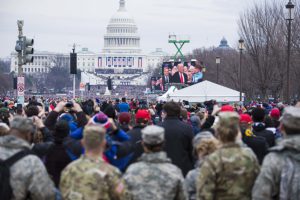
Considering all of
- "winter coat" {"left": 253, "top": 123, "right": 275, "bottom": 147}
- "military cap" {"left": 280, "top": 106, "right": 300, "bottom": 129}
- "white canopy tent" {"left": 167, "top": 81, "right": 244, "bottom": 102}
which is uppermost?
"military cap" {"left": 280, "top": 106, "right": 300, "bottom": 129}

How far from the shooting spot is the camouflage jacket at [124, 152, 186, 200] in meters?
8.23

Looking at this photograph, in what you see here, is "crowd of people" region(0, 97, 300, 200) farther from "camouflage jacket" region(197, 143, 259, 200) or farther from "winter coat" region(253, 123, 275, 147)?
"winter coat" region(253, 123, 275, 147)

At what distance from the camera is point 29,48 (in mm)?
24469

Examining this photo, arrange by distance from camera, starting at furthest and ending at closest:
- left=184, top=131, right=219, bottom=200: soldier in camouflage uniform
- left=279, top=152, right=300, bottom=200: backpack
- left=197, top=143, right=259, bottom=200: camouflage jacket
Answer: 1. left=184, top=131, right=219, bottom=200: soldier in camouflage uniform
2. left=197, top=143, right=259, bottom=200: camouflage jacket
3. left=279, top=152, right=300, bottom=200: backpack

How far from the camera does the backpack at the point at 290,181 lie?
7.97m

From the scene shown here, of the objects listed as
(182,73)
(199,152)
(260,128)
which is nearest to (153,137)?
(199,152)

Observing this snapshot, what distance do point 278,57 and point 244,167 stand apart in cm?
4084

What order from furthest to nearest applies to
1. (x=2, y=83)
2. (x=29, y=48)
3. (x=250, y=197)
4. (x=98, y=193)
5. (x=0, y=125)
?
(x=2, y=83), (x=29, y=48), (x=0, y=125), (x=250, y=197), (x=98, y=193)

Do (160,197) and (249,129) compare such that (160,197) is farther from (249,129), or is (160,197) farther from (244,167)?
(249,129)

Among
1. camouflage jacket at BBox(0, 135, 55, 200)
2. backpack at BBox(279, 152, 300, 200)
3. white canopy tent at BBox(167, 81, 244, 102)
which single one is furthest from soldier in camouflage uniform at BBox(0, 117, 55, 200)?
white canopy tent at BBox(167, 81, 244, 102)

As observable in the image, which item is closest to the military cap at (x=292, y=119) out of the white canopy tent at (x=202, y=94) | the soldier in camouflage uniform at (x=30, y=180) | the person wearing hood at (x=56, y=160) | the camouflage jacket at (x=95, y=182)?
the camouflage jacket at (x=95, y=182)

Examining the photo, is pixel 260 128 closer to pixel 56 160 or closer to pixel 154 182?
pixel 56 160

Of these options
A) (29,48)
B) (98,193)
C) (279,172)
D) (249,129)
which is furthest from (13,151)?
(29,48)

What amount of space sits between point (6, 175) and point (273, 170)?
236cm
